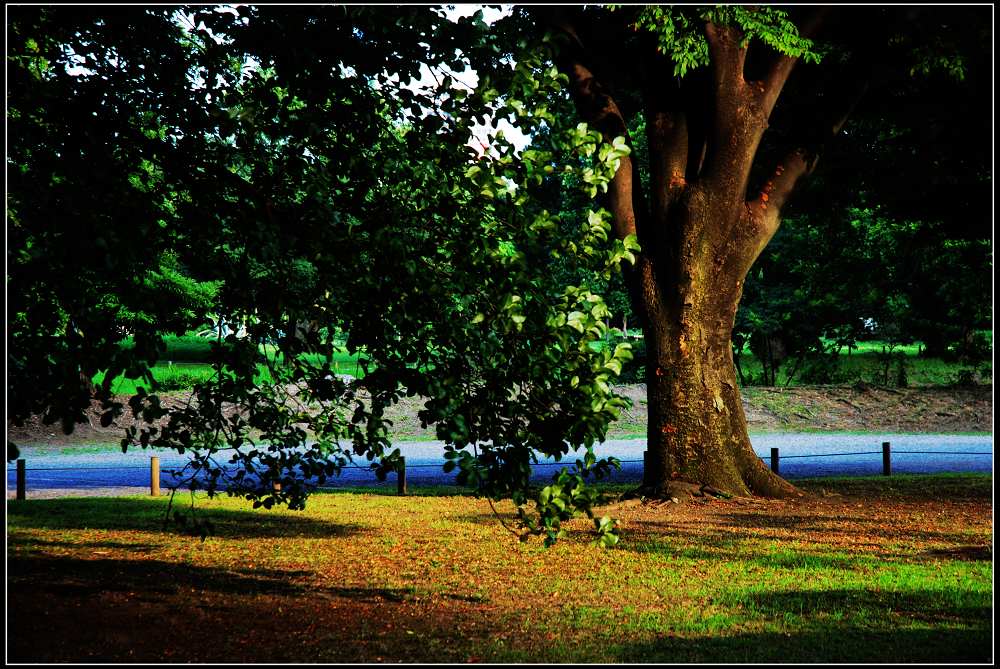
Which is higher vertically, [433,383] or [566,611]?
[433,383]

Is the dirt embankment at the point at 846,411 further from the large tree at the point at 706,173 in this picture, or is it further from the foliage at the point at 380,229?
the foliage at the point at 380,229

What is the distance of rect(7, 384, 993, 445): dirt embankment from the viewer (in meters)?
35.7

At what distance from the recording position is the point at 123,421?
33688 mm

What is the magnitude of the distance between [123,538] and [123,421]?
23047mm

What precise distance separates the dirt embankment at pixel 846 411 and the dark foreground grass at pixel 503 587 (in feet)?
69.8

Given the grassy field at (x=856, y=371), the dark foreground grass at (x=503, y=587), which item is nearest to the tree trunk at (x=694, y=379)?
the dark foreground grass at (x=503, y=587)

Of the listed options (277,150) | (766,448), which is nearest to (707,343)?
(277,150)

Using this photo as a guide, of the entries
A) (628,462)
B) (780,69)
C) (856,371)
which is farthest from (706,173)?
(856,371)

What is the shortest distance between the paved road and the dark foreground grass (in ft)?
19.5

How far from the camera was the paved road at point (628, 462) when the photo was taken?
20.9m

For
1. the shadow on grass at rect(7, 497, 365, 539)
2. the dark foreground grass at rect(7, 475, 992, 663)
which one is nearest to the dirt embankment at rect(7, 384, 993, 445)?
the shadow on grass at rect(7, 497, 365, 539)

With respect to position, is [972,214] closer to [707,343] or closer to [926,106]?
[926,106]

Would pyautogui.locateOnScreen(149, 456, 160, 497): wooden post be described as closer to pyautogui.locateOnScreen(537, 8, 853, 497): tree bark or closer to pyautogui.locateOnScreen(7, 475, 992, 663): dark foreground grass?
pyautogui.locateOnScreen(7, 475, 992, 663): dark foreground grass

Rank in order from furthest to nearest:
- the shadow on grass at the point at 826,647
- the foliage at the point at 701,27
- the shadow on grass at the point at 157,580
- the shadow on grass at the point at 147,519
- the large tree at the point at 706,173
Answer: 1. the large tree at the point at 706,173
2. the foliage at the point at 701,27
3. the shadow on grass at the point at 147,519
4. the shadow on grass at the point at 157,580
5. the shadow on grass at the point at 826,647
